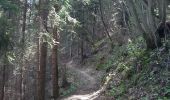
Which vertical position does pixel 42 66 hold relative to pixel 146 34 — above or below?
below

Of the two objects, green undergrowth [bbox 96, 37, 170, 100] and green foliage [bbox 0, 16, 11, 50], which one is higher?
green foliage [bbox 0, 16, 11, 50]

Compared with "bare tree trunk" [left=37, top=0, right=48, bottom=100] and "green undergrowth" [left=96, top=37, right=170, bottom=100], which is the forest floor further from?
"green undergrowth" [left=96, top=37, right=170, bottom=100]

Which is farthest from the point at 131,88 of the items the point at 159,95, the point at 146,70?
the point at 159,95

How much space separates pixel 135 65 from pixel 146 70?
1346 mm

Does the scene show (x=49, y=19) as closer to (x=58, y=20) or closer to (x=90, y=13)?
(x=58, y=20)

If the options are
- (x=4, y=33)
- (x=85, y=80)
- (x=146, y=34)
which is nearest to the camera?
(x=146, y=34)

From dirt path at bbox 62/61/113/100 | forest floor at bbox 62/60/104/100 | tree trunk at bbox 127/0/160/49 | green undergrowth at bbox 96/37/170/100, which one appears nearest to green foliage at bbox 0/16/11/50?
dirt path at bbox 62/61/113/100

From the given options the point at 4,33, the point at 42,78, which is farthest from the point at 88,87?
the point at 4,33

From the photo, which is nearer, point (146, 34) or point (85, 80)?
point (146, 34)

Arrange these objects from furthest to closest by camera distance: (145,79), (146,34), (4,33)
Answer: (4,33) → (146,34) → (145,79)

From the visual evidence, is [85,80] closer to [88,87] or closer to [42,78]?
[88,87]

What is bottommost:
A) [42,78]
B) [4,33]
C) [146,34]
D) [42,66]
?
[42,78]

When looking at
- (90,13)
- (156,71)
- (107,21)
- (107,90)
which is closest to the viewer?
(156,71)

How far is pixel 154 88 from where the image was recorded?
9047mm
